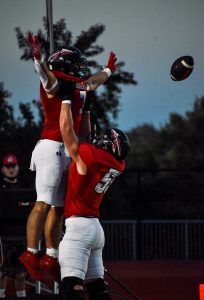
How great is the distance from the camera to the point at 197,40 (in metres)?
23.6

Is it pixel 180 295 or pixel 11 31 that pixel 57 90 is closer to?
pixel 180 295

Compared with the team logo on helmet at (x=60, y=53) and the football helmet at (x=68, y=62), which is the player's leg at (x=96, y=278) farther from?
the team logo on helmet at (x=60, y=53)

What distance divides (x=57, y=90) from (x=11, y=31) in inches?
594

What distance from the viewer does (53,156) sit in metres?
7.40

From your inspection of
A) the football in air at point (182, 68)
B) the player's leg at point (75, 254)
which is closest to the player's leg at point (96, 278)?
the player's leg at point (75, 254)

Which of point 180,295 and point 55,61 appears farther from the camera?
point 180,295

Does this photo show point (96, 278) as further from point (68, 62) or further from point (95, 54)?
point (95, 54)

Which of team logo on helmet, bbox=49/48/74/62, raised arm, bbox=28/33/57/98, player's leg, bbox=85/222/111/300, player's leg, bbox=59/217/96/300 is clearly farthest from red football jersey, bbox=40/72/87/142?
player's leg, bbox=85/222/111/300

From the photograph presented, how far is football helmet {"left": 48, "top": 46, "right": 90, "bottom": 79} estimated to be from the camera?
7.25m

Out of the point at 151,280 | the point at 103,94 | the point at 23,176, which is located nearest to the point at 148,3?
the point at 103,94

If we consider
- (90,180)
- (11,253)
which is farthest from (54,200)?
(11,253)

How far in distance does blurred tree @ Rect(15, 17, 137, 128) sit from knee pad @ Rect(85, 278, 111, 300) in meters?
12.6

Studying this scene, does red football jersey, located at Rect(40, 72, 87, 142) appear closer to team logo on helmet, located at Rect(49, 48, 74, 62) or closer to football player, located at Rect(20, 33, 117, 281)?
football player, located at Rect(20, 33, 117, 281)

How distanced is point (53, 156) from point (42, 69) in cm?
78
